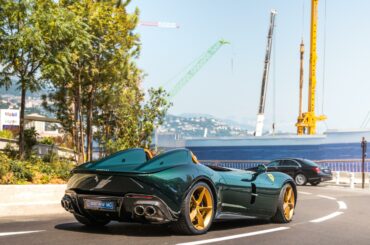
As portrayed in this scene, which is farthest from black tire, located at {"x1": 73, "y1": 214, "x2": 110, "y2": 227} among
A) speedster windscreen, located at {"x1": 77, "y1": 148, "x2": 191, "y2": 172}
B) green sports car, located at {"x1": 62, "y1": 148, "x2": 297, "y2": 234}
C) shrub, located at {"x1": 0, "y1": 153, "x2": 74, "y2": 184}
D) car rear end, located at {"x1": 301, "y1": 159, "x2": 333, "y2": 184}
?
car rear end, located at {"x1": 301, "y1": 159, "x2": 333, "y2": 184}

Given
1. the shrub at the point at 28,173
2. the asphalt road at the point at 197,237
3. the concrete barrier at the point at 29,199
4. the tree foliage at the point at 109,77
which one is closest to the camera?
the asphalt road at the point at 197,237

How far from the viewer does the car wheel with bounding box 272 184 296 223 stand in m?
8.82

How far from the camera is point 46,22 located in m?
15.7

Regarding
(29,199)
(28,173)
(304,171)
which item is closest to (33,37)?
(28,173)

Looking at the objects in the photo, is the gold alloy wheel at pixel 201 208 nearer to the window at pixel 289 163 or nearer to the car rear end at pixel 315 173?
the car rear end at pixel 315 173

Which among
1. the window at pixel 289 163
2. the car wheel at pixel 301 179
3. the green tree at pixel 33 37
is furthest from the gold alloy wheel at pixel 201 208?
the window at pixel 289 163

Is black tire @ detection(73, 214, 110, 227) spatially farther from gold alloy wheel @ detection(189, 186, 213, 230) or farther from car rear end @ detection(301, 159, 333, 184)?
car rear end @ detection(301, 159, 333, 184)

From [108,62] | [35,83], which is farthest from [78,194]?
[108,62]

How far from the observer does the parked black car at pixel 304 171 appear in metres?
28.3

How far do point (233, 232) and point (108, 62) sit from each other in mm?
15852

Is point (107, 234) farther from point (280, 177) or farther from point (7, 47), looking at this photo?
point (7, 47)

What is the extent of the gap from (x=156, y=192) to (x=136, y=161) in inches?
40.2

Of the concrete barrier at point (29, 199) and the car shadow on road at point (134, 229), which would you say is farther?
the concrete barrier at point (29, 199)

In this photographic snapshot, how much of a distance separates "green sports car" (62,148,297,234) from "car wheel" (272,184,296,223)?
3.59 feet
